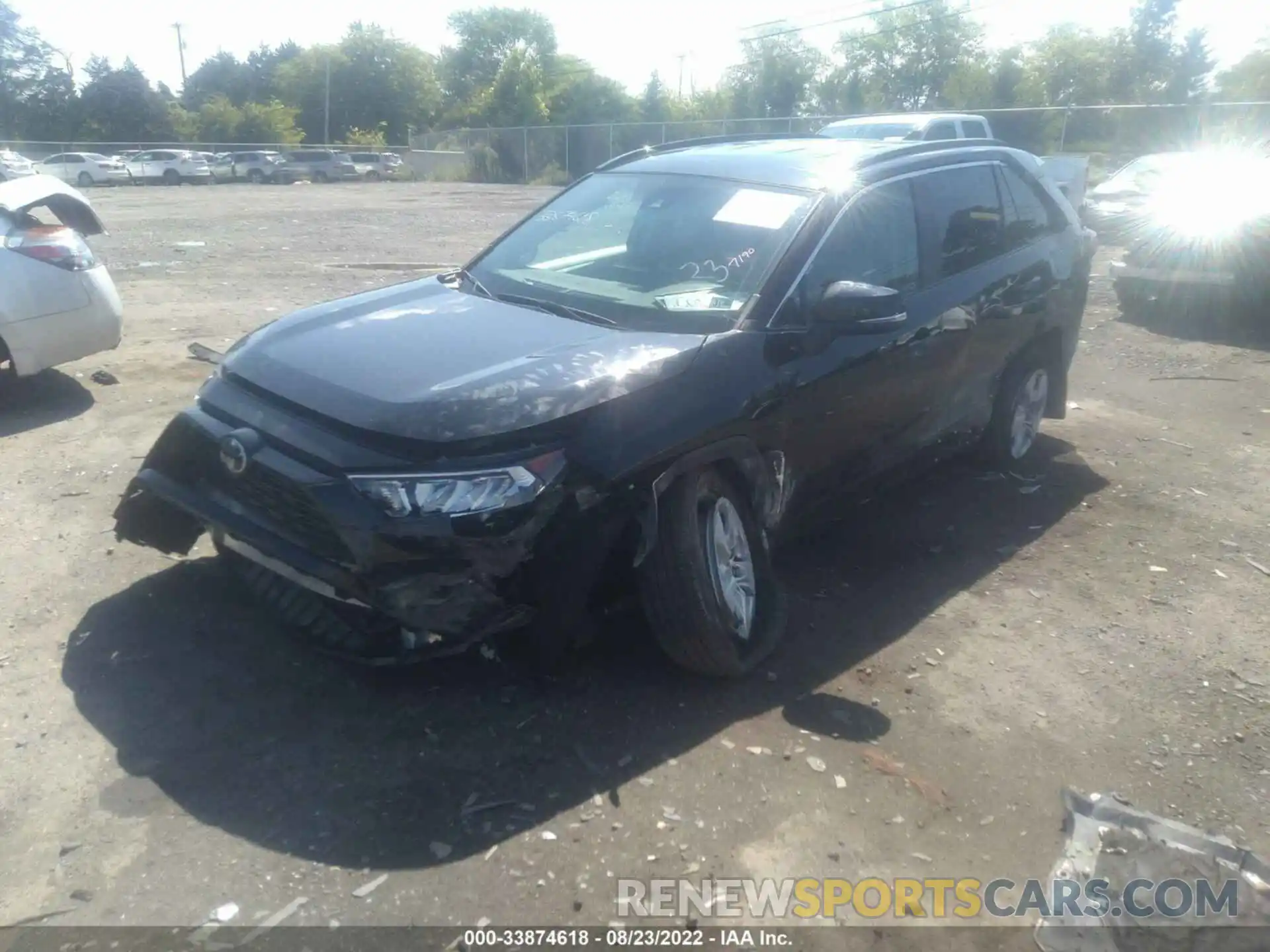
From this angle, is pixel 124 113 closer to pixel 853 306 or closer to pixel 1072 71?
pixel 1072 71

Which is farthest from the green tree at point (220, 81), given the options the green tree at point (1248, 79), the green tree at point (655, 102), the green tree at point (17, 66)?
the green tree at point (1248, 79)

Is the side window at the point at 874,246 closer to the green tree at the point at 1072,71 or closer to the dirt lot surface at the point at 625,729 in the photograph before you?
the dirt lot surface at the point at 625,729

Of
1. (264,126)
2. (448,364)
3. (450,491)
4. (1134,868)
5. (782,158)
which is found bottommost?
(1134,868)

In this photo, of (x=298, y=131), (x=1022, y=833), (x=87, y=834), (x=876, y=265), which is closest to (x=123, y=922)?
(x=87, y=834)

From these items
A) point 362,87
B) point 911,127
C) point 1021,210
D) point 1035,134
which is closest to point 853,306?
point 1021,210

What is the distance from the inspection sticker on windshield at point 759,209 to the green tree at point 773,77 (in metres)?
51.3

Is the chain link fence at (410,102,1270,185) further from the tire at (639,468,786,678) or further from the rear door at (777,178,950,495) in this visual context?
the tire at (639,468,786,678)

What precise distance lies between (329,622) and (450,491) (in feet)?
2.04

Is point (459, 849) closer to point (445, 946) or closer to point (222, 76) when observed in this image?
point (445, 946)

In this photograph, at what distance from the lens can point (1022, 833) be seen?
3.14 meters

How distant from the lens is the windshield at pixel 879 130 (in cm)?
1314

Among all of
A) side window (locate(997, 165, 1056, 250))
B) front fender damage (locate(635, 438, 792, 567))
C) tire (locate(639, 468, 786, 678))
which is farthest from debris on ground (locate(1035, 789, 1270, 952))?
side window (locate(997, 165, 1056, 250))

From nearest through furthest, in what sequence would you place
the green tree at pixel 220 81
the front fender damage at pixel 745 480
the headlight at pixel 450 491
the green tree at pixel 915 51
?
the headlight at pixel 450 491 → the front fender damage at pixel 745 480 → the green tree at pixel 915 51 → the green tree at pixel 220 81

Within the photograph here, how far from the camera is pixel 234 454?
3504 mm
